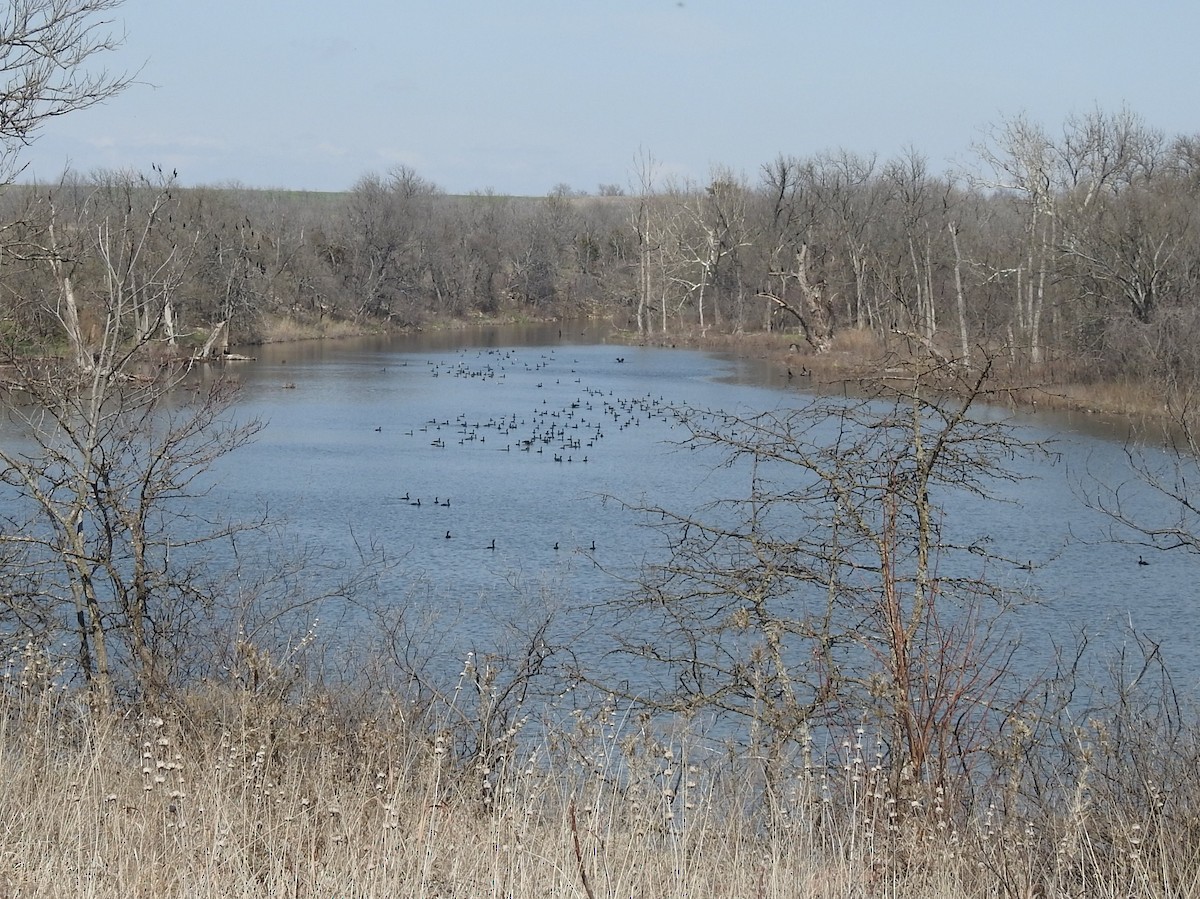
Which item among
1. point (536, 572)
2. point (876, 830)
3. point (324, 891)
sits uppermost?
point (324, 891)

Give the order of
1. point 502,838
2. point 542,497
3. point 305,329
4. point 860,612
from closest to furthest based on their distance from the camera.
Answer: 1. point 502,838
2. point 860,612
3. point 542,497
4. point 305,329

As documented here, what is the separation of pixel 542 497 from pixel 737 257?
46141 mm

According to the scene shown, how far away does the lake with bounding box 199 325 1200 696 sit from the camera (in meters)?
14.8

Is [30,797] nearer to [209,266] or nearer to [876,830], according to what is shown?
[876,830]

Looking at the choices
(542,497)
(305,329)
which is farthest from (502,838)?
(305,329)

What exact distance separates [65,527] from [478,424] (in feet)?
80.7

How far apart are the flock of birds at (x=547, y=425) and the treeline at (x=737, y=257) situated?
18.9 ft

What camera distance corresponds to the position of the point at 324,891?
3.93m

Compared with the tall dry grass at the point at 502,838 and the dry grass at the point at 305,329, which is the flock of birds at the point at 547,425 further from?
the dry grass at the point at 305,329

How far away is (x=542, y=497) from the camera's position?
23.1 metres

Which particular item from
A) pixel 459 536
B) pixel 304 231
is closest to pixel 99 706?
pixel 459 536

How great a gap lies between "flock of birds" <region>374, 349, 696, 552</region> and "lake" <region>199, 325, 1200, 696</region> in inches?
3.9

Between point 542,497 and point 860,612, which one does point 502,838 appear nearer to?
point 860,612

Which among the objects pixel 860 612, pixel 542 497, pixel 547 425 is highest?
pixel 860 612
